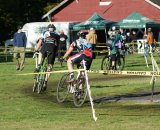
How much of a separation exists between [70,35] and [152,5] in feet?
39.8

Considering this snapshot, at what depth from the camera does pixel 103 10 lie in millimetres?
56000

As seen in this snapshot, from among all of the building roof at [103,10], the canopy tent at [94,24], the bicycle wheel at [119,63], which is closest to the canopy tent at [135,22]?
the canopy tent at [94,24]

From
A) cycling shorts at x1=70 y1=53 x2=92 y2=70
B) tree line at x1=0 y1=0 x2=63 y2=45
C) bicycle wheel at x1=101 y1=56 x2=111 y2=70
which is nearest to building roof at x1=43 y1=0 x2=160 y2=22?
tree line at x1=0 y1=0 x2=63 y2=45

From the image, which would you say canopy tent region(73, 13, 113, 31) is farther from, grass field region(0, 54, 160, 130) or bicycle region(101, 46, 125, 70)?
grass field region(0, 54, 160, 130)

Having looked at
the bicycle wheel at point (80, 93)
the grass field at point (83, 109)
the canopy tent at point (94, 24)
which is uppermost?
the canopy tent at point (94, 24)

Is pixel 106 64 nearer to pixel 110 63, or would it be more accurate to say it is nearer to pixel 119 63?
pixel 110 63

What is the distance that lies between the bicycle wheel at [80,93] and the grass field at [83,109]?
0.57 feet

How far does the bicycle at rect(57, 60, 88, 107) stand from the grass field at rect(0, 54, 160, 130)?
0.18 metres

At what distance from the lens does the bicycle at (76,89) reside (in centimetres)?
1402

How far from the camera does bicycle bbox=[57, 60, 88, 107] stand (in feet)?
46.0

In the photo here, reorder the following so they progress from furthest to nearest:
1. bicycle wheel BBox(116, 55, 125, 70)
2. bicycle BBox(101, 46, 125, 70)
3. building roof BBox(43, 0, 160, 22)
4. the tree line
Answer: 1. the tree line
2. building roof BBox(43, 0, 160, 22)
3. bicycle wheel BBox(116, 55, 125, 70)
4. bicycle BBox(101, 46, 125, 70)

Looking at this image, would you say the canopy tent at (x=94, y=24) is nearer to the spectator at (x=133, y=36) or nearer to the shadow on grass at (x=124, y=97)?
the spectator at (x=133, y=36)

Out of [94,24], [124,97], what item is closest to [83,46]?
[124,97]

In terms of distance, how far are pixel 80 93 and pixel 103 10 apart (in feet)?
139
